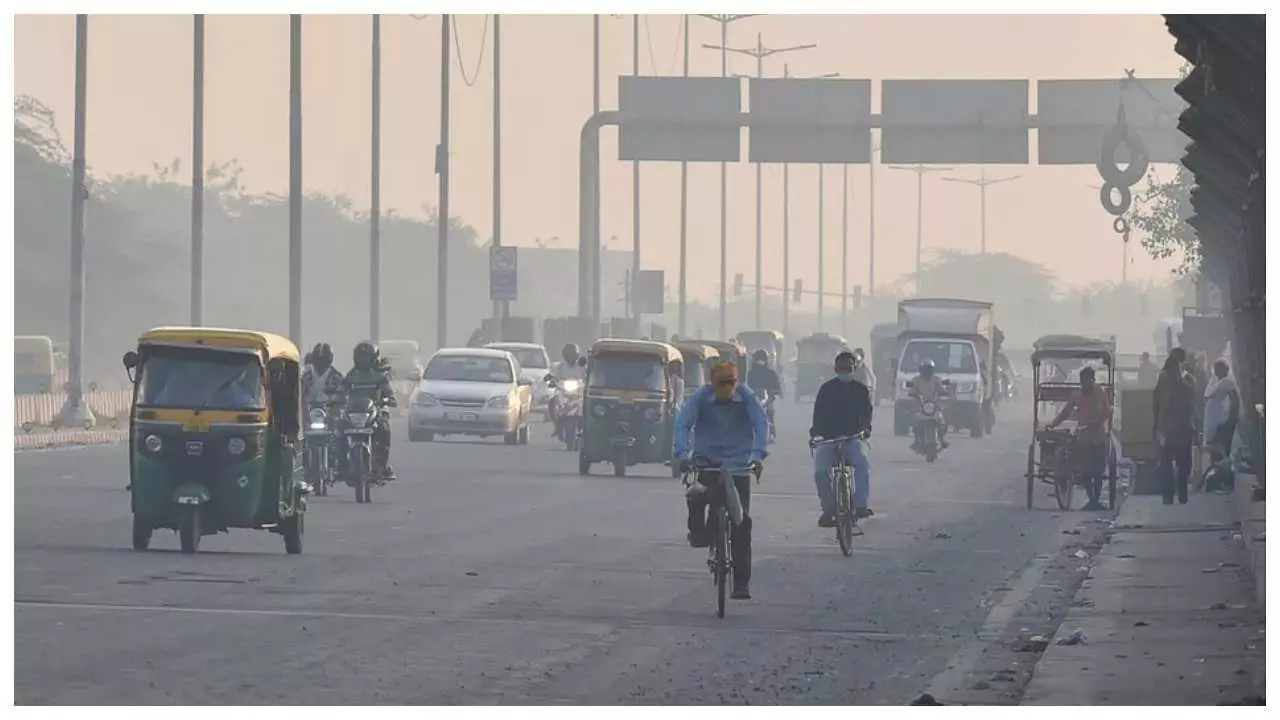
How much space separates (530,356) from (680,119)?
11997mm

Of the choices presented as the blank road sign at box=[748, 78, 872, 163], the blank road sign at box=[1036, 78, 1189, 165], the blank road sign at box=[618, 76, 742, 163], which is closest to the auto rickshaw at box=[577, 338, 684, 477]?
the blank road sign at box=[618, 76, 742, 163]

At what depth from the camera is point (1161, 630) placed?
54.6ft

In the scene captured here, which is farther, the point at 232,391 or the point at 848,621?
the point at 232,391

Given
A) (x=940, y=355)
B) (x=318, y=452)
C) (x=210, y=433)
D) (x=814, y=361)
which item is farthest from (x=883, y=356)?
(x=210, y=433)

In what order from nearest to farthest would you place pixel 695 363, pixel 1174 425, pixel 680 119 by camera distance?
pixel 1174 425, pixel 695 363, pixel 680 119

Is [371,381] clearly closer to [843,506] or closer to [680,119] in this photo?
[843,506]

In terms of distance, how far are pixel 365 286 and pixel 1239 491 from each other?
476 feet

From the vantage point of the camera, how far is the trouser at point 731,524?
18.2 m

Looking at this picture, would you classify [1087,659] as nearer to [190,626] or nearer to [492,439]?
[190,626]

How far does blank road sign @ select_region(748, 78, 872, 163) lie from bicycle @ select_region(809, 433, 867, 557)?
4749cm

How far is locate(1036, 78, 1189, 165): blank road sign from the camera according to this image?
72.5m

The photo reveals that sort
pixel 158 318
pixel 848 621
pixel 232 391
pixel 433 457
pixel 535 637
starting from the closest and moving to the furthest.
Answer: pixel 535 637
pixel 848 621
pixel 232 391
pixel 433 457
pixel 158 318

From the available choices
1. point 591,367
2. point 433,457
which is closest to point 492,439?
point 433,457

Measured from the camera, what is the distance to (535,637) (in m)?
16.0
